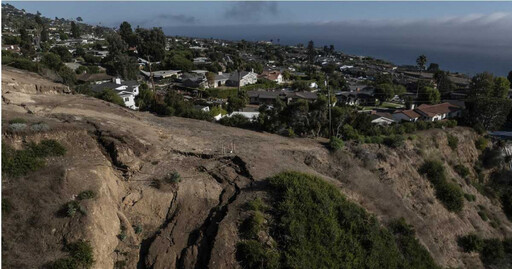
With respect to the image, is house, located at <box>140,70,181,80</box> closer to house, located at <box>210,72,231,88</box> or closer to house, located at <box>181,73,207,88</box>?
house, located at <box>181,73,207,88</box>

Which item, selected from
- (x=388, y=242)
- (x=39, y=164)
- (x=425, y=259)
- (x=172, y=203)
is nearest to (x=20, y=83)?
(x=39, y=164)

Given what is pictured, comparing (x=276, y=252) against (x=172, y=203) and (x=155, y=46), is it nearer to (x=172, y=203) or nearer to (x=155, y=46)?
(x=172, y=203)

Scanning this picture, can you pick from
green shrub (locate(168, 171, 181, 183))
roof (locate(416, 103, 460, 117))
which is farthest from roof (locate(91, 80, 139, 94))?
roof (locate(416, 103, 460, 117))

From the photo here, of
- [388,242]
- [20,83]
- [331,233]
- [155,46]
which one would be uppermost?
[155,46]

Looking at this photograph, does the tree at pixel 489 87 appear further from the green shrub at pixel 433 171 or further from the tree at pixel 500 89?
the green shrub at pixel 433 171

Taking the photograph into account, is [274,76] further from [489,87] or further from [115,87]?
[489,87]

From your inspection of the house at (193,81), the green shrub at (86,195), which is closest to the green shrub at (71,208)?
the green shrub at (86,195)

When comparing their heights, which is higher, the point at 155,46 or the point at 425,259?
the point at 155,46
